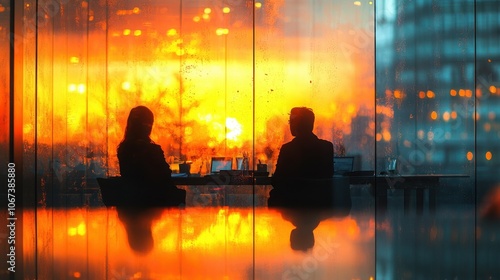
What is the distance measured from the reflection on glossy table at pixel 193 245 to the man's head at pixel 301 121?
77 centimetres

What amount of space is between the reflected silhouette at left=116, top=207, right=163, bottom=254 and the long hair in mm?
642

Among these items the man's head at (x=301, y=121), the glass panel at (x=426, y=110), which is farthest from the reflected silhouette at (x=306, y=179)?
the glass panel at (x=426, y=110)

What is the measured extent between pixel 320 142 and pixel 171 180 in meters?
1.41

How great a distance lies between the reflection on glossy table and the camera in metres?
4.65

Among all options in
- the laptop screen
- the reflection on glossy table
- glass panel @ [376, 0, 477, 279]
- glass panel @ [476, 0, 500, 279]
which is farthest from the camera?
glass panel @ [476, 0, 500, 279]

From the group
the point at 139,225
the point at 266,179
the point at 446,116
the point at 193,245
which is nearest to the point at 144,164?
the point at 139,225

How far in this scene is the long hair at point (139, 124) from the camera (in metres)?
7.91

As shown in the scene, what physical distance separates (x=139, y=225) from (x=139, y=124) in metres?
1.12

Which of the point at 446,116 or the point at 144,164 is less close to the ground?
the point at 446,116

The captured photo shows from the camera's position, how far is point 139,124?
7.97 meters

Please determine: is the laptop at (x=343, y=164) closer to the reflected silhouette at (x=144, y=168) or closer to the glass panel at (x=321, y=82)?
the glass panel at (x=321, y=82)

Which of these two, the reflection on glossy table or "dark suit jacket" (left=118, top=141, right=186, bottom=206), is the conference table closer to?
"dark suit jacket" (left=118, top=141, right=186, bottom=206)

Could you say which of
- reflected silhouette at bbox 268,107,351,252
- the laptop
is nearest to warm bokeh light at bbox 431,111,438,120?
the laptop

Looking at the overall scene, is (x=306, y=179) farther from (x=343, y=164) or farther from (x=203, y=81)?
(x=203, y=81)
